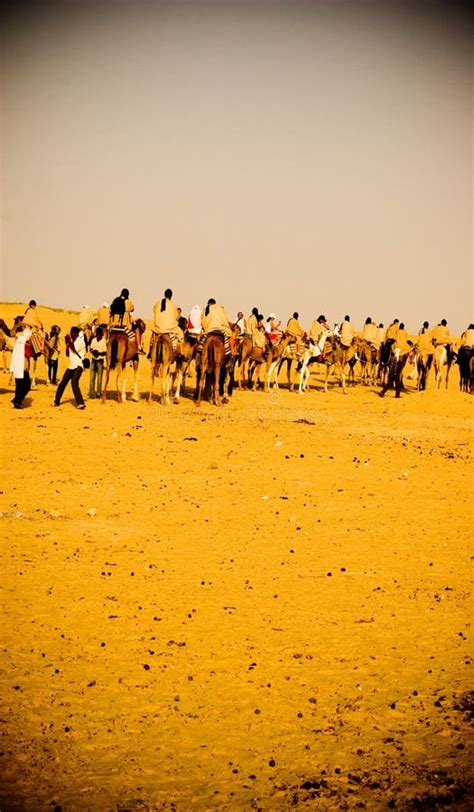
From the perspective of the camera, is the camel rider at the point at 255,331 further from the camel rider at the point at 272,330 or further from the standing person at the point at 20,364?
the standing person at the point at 20,364

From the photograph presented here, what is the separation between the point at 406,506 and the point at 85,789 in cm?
878

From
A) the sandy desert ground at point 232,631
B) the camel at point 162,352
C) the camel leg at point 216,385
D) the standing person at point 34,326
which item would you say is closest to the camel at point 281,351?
the camel leg at point 216,385

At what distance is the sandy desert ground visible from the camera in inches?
202

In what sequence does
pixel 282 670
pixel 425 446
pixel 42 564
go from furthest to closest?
pixel 425 446 < pixel 42 564 < pixel 282 670

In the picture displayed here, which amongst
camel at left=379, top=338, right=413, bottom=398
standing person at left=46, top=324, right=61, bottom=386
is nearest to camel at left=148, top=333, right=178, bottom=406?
standing person at left=46, top=324, right=61, bottom=386

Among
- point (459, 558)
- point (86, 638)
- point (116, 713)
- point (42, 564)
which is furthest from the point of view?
point (459, 558)

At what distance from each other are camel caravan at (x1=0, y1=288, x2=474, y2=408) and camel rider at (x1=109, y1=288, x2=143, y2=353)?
0.03 metres

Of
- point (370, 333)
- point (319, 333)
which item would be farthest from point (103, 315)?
point (370, 333)

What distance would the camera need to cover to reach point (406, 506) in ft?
42.5

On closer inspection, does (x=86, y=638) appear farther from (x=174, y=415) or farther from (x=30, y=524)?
(x=174, y=415)

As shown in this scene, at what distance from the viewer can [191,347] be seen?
23797 mm

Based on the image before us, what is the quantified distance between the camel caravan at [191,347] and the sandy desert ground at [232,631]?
18.5 ft

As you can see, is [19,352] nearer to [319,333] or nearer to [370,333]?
[319,333]

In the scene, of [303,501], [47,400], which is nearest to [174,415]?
[47,400]
